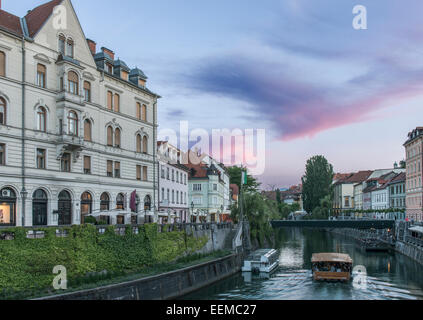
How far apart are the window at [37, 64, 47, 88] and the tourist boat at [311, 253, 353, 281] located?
92.5 feet

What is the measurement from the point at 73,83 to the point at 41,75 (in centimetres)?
315

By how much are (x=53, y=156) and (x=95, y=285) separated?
1658 cm

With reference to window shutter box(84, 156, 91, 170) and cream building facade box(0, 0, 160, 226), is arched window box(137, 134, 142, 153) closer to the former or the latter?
cream building facade box(0, 0, 160, 226)

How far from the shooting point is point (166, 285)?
101ft

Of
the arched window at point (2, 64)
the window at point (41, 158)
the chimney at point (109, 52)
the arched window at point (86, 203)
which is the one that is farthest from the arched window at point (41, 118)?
the chimney at point (109, 52)

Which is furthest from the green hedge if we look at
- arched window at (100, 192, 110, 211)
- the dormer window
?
the dormer window

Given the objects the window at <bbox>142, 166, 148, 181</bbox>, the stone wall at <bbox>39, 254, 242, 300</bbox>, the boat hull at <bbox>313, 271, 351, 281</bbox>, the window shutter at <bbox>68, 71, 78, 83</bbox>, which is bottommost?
the boat hull at <bbox>313, 271, 351, 281</bbox>

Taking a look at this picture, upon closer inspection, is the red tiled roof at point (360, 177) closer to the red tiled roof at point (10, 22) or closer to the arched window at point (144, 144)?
the arched window at point (144, 144)

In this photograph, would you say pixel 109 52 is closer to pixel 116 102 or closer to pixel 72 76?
pixel 116 102

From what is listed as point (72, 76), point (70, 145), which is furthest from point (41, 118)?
point (72, 76)

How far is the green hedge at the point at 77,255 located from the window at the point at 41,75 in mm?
14900

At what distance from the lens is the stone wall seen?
24.8 metres
